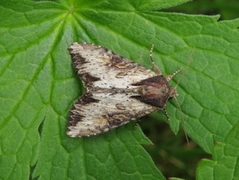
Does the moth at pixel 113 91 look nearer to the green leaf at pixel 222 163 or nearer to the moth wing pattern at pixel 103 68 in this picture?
the moth wing pattern at pixel 103 68

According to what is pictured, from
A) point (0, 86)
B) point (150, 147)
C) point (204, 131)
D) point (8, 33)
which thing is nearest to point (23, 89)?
point (0, 86)

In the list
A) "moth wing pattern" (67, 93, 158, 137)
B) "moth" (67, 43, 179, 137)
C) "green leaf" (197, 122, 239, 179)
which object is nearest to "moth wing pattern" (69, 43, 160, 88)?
"moth" (67, 43, 179, 137)

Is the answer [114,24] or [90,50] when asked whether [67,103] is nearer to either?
[90,50]

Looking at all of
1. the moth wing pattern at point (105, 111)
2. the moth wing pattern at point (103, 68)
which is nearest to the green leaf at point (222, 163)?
the moth wing pattern at point (105, 111)

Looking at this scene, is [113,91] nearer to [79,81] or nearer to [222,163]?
[79,81]

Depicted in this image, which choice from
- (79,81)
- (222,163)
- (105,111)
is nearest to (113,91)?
(105,111)

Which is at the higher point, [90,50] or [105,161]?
[90,50]
